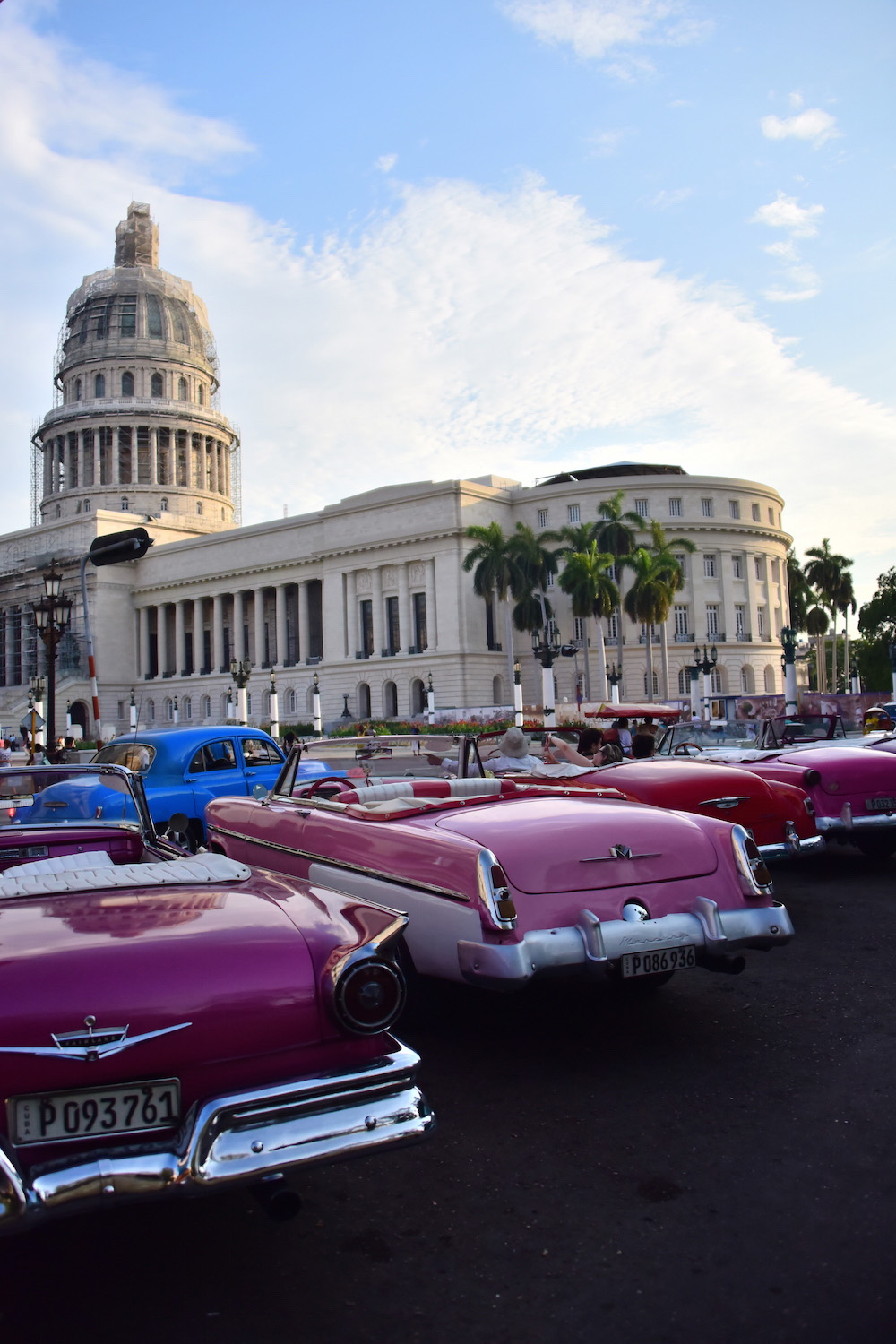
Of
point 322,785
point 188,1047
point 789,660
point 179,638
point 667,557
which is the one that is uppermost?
point 667,557

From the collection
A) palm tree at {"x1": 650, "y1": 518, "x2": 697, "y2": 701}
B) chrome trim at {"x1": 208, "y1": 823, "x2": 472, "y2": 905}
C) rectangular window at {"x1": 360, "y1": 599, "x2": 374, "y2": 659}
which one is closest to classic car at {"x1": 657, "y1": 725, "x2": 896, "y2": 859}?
chrome trim at {"x1": 208, "y1": 823, "x2": 472, "y2": 905}

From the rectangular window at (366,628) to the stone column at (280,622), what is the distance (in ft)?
24.5

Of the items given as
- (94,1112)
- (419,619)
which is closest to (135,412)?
(419,619)

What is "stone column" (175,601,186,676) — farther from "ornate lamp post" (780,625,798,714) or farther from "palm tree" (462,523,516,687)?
"ornate lamp post" (780,625,798,714)

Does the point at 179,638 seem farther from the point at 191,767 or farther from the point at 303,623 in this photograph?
the point at 191,767

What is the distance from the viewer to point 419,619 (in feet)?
210

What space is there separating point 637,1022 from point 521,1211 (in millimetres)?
2059

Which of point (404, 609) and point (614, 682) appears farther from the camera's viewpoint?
point (404, 609)

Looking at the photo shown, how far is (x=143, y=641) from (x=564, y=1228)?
8114 centimetres

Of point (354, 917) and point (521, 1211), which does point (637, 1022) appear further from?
point (354, 917)

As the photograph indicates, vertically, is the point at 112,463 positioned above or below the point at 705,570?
above

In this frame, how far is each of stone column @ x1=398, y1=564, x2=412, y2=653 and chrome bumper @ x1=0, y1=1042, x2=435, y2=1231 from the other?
2393 inches

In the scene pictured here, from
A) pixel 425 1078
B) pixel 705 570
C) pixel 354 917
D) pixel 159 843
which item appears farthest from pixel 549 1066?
pixel 705 570

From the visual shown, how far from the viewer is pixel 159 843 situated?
4.93m
